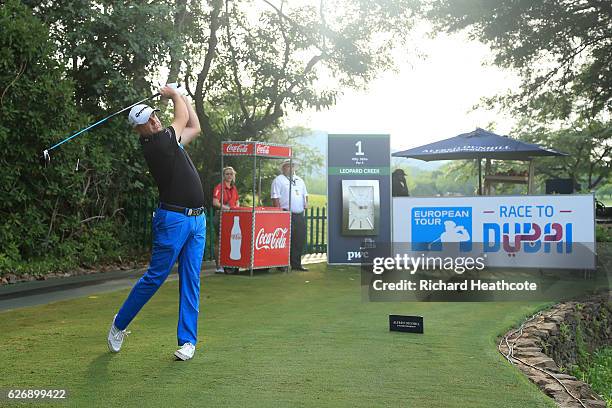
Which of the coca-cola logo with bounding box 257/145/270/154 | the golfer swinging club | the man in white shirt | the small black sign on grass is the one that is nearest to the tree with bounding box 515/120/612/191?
the man in white shirt

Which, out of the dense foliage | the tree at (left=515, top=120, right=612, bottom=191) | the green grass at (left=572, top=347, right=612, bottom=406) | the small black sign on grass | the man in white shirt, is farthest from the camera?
the tree at (left=515, top=120, right=612, bottom=191)

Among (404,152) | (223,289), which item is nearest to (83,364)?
(223,289)

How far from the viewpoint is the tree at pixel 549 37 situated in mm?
18172

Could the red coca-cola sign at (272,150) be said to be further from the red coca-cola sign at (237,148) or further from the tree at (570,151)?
the tree at (570,151)

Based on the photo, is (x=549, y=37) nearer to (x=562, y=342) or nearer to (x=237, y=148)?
(x=237, y=148)

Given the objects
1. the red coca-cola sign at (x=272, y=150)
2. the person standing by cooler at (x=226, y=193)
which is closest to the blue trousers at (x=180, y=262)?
the red coca-cola sign at (x=272, y=150)

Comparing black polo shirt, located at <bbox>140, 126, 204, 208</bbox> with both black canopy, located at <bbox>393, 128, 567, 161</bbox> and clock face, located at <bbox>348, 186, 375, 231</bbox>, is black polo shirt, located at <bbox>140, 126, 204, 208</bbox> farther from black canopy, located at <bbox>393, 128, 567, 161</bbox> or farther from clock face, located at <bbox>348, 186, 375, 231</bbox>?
black canopy, located at <bbox>393, 128, 567, 161</bbox>

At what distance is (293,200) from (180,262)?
8.28 meters

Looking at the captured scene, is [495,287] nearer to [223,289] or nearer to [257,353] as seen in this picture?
[223,289]

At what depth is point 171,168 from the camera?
5.84 m

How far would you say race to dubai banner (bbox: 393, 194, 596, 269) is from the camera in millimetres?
12180

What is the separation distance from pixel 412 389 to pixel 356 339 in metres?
1.86

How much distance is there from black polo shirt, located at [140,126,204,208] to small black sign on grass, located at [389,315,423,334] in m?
2.36

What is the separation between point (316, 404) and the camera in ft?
15.2
